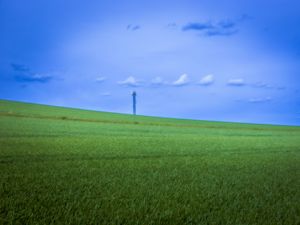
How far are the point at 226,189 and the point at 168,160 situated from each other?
458 cm

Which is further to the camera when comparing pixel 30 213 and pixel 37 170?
pixel 37 170

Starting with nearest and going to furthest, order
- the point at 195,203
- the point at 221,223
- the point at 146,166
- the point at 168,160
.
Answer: the point at 221,223 < the point at 195,203 < the point at 146,166 < the point at 168,160

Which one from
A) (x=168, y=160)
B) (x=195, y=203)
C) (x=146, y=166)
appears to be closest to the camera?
(x=195, y=203)

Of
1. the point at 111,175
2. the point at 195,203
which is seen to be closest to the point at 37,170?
the point at 111,175

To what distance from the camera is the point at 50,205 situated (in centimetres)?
532

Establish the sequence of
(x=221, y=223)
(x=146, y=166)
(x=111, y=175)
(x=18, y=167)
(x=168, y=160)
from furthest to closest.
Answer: (x=168, y=160) < (x=146, y=166) < (x=18, y=167) < (x=111, y=175) < (x=221, y=223)

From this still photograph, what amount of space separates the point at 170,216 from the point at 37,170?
4.58 meters

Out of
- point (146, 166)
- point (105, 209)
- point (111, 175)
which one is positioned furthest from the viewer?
point (146, 166)

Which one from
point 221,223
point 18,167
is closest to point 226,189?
point 221,223

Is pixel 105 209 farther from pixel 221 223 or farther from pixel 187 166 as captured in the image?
pixel 187 166

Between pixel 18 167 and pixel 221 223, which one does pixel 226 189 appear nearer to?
pixel 221 223

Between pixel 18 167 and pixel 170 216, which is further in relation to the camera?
pixel 18 167

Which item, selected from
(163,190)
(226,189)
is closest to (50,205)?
(163,190)

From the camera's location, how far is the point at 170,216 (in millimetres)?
5070
